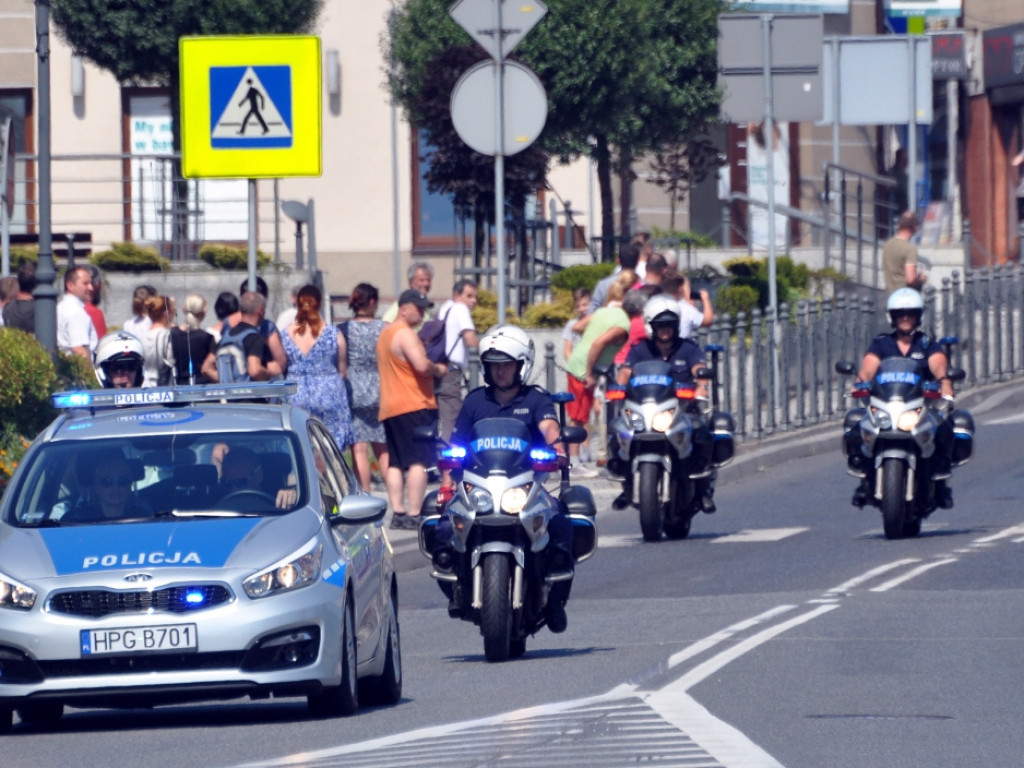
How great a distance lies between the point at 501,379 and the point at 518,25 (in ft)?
19.7

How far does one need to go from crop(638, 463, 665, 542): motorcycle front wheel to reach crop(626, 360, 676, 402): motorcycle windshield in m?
0.50

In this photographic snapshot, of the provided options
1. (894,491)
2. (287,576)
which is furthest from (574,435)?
(894,491)

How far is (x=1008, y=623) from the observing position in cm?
1169

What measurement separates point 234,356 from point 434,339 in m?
2.02

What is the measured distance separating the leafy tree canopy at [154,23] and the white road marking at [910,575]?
1412 cm

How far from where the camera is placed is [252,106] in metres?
15.1

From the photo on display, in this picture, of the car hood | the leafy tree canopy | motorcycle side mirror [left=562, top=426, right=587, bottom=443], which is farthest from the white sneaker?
the car hood

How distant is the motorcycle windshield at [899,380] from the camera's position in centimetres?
1580

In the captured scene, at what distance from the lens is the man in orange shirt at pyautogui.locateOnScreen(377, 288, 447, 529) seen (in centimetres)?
1628

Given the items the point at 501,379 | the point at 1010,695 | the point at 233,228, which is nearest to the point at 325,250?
the point at 233,228

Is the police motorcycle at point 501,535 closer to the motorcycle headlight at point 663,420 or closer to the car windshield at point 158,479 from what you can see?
the car windshield at point 158,479

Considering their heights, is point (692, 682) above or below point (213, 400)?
below

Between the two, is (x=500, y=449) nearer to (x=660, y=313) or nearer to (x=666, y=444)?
(x=666, y=444)

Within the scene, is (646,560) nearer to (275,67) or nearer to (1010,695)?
(275,67)
